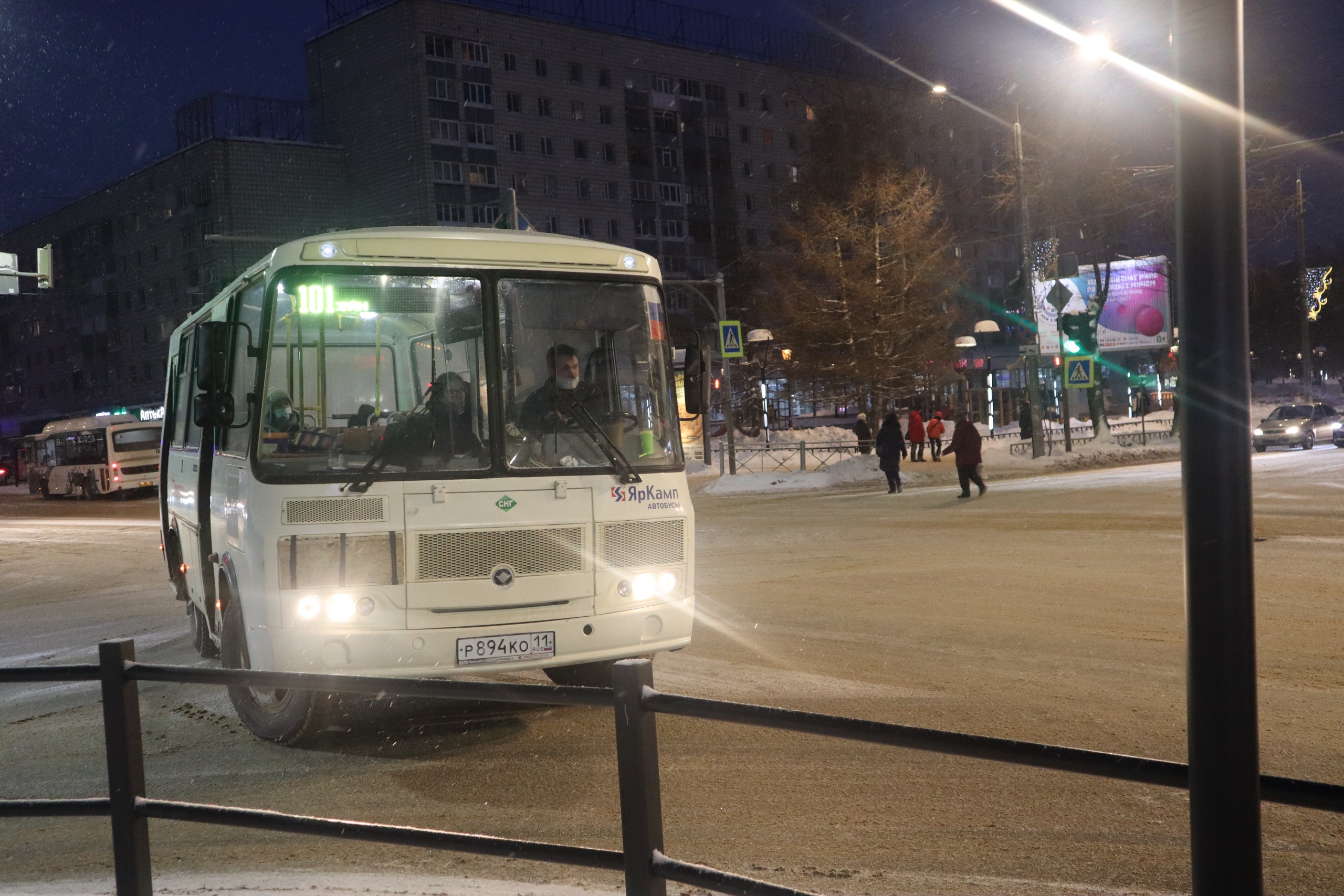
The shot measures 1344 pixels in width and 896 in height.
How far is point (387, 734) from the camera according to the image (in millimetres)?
7254

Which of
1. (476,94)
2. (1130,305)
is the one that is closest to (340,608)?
(1130,305)

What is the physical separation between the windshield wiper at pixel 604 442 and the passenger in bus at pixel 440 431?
0.59 m

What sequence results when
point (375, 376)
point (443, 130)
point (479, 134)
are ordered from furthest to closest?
point (479, 134) < point (443, 130) < point (375, 376)

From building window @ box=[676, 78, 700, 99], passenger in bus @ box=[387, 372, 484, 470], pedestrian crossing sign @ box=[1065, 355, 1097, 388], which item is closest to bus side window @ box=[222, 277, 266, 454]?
passenger in bus @ box=[387, 372, 484, 470]

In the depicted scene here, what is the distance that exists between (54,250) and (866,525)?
3135 inches

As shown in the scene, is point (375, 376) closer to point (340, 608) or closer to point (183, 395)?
point (340, 608)

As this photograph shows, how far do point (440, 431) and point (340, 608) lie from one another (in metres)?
1.14

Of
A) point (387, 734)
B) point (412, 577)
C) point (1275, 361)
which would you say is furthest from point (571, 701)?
point (1275, 361)

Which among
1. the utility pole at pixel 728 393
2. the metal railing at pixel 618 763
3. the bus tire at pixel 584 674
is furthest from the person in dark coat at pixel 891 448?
the metal railing at pixel 618 763

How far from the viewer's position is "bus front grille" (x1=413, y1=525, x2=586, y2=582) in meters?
6.76

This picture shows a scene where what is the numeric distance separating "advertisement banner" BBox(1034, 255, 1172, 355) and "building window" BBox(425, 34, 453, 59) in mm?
33781

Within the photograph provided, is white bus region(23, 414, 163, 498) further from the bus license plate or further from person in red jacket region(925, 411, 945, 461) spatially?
the bus license plate

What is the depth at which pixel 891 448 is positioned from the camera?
26375 mm

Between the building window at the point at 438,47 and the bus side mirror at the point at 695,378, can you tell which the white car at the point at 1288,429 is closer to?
the bus side mirror at the point at 695,378
